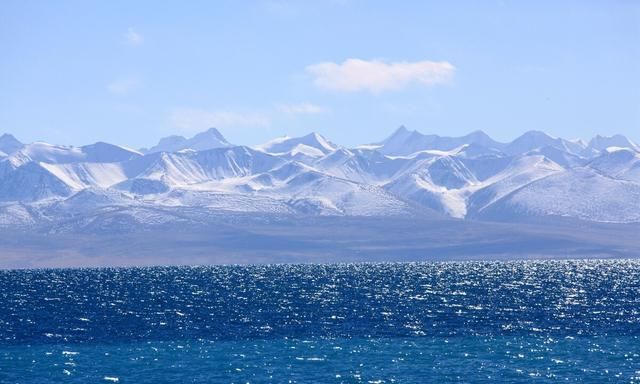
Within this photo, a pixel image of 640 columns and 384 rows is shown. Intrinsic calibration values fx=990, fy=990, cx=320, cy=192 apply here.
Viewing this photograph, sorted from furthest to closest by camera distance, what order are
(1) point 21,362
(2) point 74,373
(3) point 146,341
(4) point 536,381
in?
(3) point 146,341, (1) point 21,362, (2) point 74,373, (4) point 536,381

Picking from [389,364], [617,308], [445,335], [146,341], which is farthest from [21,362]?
[617,308]

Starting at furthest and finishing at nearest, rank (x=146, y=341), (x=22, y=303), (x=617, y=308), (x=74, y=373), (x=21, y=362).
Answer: (x=22, y=303) → (x=617, y=308) → (x=146, y=341) → (x=21, y=362) → (x=74, y=373)

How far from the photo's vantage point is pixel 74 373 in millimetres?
100938

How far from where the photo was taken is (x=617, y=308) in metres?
166

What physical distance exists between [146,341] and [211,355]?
16246 millimetres

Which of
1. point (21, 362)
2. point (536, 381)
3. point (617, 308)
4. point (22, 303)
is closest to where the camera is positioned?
point (536, 381)

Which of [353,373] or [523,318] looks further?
[523,318]

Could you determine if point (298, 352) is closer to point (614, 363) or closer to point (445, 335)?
point (445, 335)

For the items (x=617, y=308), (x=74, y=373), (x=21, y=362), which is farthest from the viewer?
(x=617, y=308)

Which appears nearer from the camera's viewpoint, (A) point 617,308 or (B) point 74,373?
(B) point 74,373

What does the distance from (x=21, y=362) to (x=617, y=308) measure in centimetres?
10009

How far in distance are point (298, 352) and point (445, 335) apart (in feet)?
78.0

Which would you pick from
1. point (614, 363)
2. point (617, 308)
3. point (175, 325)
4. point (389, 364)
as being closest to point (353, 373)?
point (389, 364)

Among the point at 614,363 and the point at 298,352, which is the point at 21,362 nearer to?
the point at 298,352
